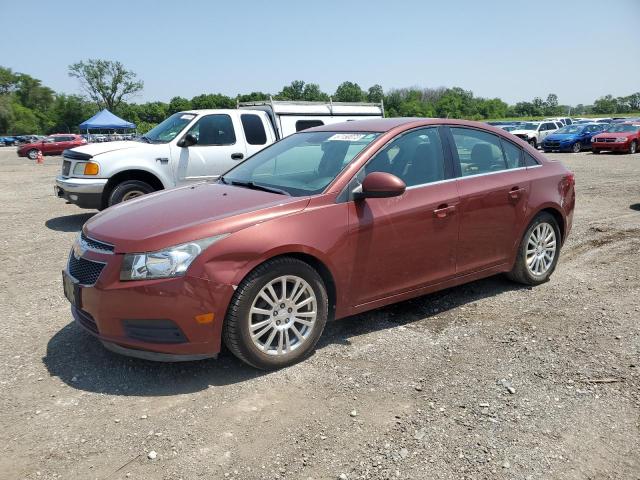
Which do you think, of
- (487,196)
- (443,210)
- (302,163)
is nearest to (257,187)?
(302,163)

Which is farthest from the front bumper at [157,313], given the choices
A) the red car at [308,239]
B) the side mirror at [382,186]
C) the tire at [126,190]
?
the tire at [126,190]

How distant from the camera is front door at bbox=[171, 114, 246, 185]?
8.77 meters

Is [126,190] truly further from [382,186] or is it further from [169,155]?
[382,186]

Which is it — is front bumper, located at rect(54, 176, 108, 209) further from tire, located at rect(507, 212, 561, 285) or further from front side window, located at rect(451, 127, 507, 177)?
tire, located at rect(507, 212, 561, 285)

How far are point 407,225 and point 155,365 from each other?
2103 mm

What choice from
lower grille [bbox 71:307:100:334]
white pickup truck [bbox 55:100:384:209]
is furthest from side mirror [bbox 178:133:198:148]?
lower grille [bbox 71:307:100:334]

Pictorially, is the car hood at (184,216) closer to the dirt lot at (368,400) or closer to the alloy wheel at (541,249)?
the dirt lot at (368,400)

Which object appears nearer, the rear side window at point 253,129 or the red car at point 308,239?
the red car at point 308,239

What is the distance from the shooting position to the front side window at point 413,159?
4.16 m

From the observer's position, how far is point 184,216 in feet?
11.8

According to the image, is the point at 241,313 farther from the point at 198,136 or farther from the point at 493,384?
the point at 198,136

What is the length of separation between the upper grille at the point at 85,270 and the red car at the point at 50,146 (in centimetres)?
3712

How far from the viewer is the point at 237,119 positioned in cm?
945

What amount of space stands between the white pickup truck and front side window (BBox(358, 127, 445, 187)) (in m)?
5.10
